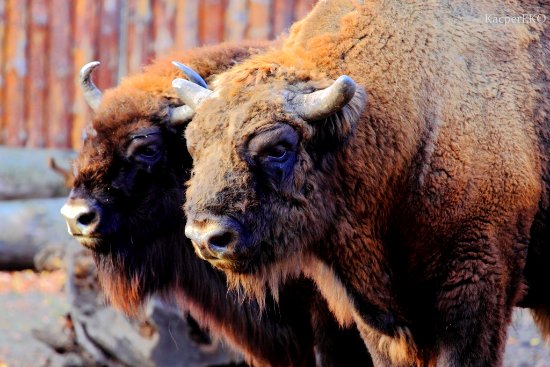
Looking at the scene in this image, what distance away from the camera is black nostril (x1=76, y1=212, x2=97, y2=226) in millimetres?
5777

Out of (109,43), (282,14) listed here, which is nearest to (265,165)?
(282,14)

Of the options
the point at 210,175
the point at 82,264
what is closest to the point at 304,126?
the point at 210,175

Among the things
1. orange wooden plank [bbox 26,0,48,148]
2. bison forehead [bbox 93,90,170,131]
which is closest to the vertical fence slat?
orange wooden plank [bbox 26,0,48,148]

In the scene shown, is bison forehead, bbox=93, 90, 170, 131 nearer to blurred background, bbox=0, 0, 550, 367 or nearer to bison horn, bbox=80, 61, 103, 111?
bison horn, bbox=80, 61, 103, 111

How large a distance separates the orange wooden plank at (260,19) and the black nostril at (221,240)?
6236 mm

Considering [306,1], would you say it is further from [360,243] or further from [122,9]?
[360,243]

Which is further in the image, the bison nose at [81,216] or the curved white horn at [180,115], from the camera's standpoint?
the curved white horn at [180,115]

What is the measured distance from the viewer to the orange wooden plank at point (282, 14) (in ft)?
34.6

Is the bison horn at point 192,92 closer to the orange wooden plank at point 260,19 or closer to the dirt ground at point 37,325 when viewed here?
the dirt ground at point 37,325

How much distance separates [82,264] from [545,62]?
4192 millimetres

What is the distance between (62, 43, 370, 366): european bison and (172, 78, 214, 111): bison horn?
34cm

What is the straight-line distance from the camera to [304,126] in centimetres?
486

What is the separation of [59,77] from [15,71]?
56cm

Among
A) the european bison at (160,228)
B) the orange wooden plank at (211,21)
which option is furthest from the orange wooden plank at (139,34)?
the european bison at (160,228)
